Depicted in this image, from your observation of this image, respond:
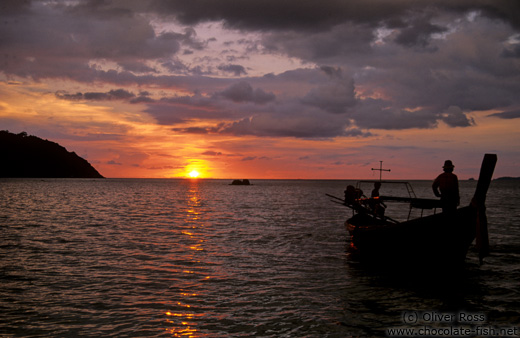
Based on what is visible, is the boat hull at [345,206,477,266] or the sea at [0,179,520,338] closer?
the sea at [0,179,520,338]

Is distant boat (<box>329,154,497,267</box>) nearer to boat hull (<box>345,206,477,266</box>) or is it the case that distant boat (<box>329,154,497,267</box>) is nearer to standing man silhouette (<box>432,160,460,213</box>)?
boat hull (<box>345,206,477,266</box>)

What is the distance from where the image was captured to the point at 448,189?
582 inches

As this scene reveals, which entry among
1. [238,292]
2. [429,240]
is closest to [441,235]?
[429,240]

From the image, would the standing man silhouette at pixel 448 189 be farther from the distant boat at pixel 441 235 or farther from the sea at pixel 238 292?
the sea at pixel 238 292

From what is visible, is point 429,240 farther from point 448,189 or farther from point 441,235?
point 448,189

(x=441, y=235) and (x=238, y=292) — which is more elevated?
(x=441, y=235)

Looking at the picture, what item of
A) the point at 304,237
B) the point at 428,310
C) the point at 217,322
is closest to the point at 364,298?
the point at 428,310

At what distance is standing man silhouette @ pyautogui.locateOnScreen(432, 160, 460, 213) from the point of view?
579 inches

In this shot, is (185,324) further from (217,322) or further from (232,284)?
(232,284)

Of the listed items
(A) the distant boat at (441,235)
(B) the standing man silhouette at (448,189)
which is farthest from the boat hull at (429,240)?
(B) the standing man silhouette at (448,189)

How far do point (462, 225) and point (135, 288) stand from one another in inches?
469

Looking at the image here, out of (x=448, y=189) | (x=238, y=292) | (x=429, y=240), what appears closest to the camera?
(x=238, y=292)

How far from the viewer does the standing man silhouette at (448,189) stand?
14703 mm

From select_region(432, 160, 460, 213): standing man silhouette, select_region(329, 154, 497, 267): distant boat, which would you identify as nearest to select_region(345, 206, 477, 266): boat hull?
select_region(329, 154, 497, 267): distant boat
